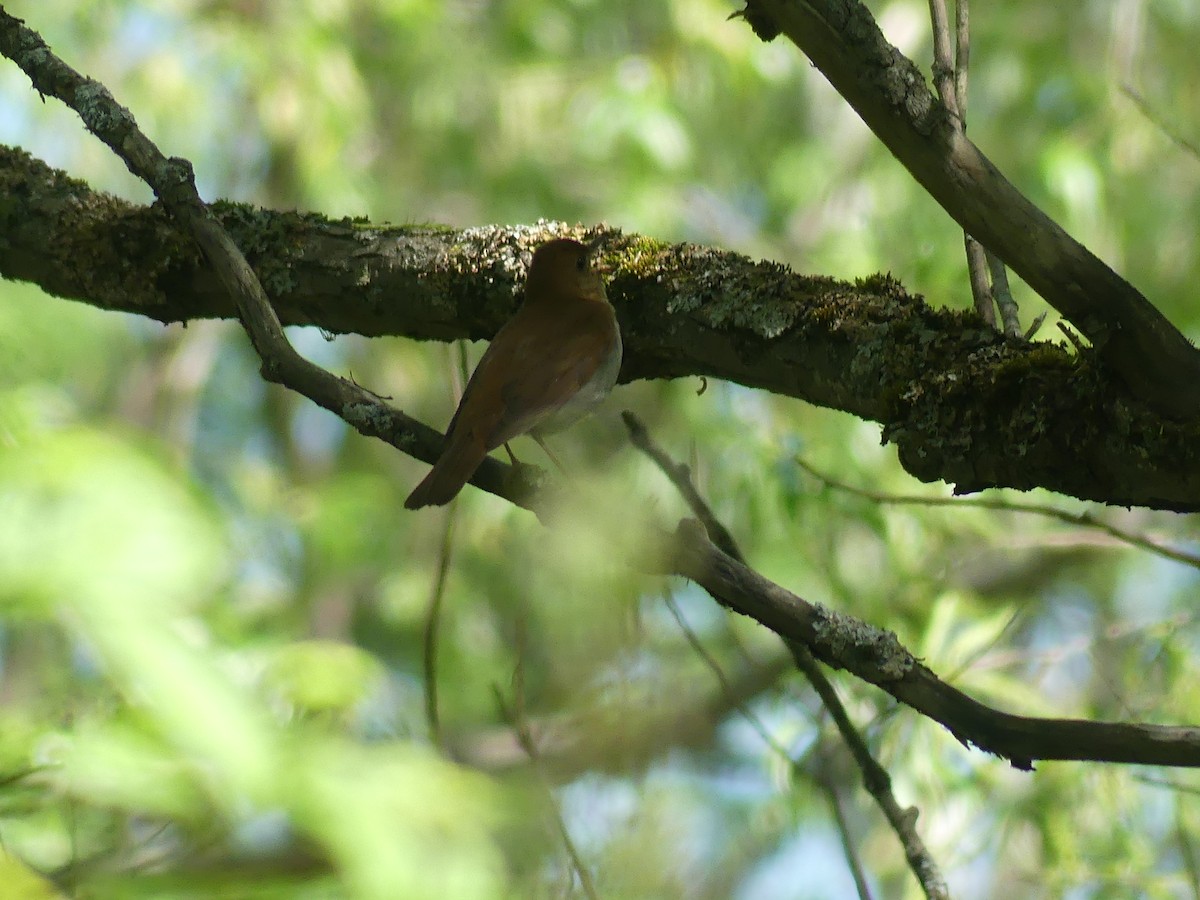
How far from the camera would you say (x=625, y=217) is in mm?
7578

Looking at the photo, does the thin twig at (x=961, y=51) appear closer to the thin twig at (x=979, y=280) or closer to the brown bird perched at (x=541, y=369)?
the thin twig at (x=979, y=280)

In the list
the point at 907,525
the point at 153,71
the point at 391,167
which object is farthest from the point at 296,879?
the point at 391,167

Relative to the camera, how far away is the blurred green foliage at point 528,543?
1.58 metres

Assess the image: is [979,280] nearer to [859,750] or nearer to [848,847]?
[859,750]

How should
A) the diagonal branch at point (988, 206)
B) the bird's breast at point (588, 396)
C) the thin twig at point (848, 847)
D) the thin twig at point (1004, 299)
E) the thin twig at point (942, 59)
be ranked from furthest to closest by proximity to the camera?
the bird's breast at point (588, 396) → the thin twig at point (942, 59) → the thin twig at point (1004, 299) → the thin twig at point (848, 847) → the diagonal branch at point (988, 206)

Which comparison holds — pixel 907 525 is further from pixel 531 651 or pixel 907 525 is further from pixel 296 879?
pixel 296 879

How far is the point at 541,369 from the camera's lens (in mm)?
3178

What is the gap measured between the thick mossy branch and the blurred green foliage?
28 centimetres

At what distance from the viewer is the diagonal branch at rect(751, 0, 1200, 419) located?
177cm

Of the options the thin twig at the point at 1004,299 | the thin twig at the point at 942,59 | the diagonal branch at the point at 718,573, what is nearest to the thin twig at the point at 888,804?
the diagonal branch at the point at 718,573

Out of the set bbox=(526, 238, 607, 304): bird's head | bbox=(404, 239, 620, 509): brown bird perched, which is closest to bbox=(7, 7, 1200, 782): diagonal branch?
bbox=(404, 239, 620, 509): brown bird perched

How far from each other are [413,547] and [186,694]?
8409mm

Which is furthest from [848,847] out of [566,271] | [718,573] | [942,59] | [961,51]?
[961,51]

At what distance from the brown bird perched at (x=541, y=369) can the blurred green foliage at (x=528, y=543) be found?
0.72ft
